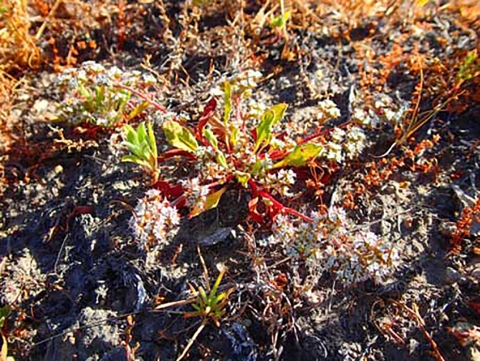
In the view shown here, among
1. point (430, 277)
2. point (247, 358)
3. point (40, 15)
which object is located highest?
point (40, 15)

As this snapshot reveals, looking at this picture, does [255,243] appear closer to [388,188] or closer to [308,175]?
[308,175]

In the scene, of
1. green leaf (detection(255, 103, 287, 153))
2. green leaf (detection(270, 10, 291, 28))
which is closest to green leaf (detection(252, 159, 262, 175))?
green leaf (detection(255, 103, 287, 153))

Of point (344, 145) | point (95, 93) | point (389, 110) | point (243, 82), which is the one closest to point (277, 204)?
point (344, 145)

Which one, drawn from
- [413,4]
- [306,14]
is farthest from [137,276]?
[413,4]

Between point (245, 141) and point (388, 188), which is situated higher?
point (245, 141)

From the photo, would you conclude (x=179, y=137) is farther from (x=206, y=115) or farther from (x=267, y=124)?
(x=267, y=124)

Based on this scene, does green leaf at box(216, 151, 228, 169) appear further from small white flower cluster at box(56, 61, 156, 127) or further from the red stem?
small white flower cluster at box(56, 61, 156, 127)
